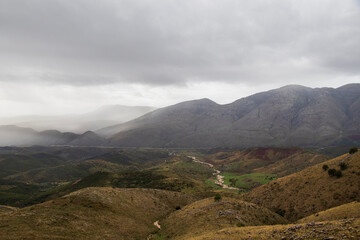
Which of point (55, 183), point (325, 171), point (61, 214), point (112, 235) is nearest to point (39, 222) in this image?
point (61, 214)

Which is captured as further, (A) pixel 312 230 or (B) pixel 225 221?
(B) pixel 225 221

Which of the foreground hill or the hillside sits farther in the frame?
the hillside

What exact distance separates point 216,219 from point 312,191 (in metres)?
32.7

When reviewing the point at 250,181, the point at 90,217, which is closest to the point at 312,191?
the point at 90,217

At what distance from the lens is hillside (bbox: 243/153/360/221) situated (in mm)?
55781

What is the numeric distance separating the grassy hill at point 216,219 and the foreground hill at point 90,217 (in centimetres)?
627

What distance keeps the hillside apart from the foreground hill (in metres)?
32.8

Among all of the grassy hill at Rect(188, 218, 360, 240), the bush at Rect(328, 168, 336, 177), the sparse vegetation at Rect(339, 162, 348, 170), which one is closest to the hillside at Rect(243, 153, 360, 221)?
the sparse vegetation at Rect(339, 162, 348, 170)

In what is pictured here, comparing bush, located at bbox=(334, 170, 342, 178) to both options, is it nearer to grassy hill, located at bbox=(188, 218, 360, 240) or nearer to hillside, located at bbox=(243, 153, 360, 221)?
hillside, located at bbox=(243, 153, 360, 221)

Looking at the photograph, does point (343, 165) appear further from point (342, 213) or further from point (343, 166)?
point (342, 213)

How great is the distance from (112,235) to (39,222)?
13324 mm

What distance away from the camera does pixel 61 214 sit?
46312mm

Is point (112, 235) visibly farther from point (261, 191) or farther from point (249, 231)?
point (261, 191)

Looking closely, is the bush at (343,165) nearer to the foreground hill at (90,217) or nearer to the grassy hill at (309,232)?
the grassy hill at (309,232)
